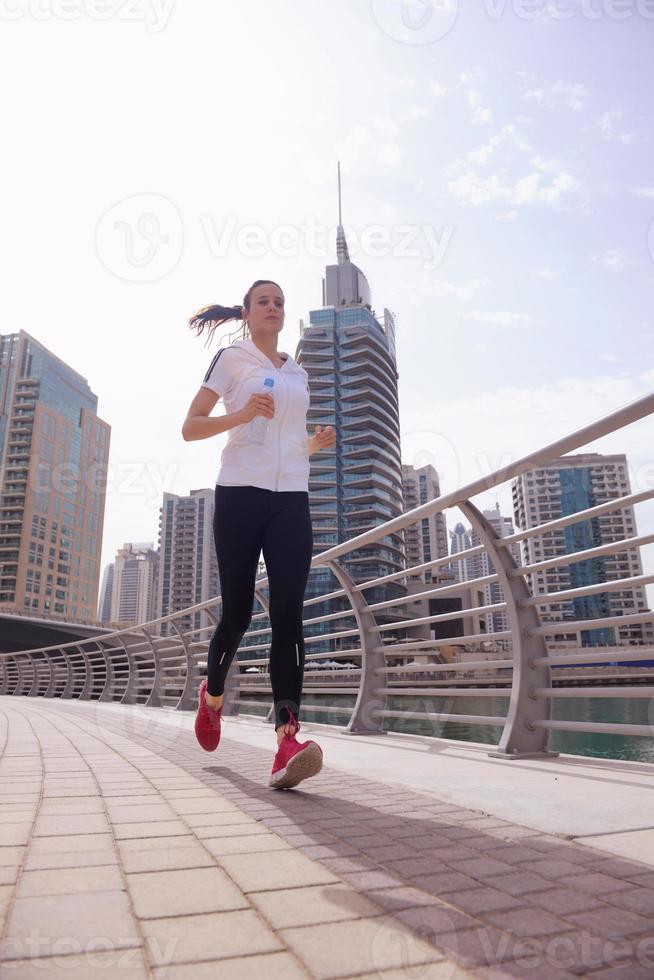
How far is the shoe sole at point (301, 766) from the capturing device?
2330 millimetres

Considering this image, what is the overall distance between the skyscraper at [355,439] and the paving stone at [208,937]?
85.2 meters

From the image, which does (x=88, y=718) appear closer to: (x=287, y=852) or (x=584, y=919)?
(x=287, y=852)

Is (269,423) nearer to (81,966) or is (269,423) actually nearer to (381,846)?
(381,846)

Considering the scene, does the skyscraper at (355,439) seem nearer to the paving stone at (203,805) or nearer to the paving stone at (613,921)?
the paving stone at (203,805)

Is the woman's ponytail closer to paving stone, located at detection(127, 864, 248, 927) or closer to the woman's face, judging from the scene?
the woman's face

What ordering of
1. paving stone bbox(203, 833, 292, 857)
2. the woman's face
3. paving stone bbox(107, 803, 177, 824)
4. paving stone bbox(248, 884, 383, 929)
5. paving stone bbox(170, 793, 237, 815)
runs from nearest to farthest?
paving stone bbox(248, 884, 383, 929)
paving stone bbox(203, 833, 292, 857)
paving stone bbox(107, 803, 177, 824)
paving stone bbox(170, 793, 237, 815)
the woman's face

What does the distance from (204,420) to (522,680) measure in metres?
1.86

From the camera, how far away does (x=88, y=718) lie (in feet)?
21.0

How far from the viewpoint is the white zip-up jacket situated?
2902mm

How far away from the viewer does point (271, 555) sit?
9.23ft

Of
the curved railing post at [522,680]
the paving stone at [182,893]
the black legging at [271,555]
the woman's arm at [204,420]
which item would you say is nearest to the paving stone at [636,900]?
the paving stone at [182,893]

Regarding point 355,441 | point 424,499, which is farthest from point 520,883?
point 424,499

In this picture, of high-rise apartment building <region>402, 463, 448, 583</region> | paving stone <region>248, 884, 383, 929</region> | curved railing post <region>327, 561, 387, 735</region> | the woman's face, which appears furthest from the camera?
high-rise apartment building <region>402, 463, 448, 583</region>

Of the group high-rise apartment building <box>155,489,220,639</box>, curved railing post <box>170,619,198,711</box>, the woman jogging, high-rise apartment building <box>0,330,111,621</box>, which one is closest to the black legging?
the woman jogging
